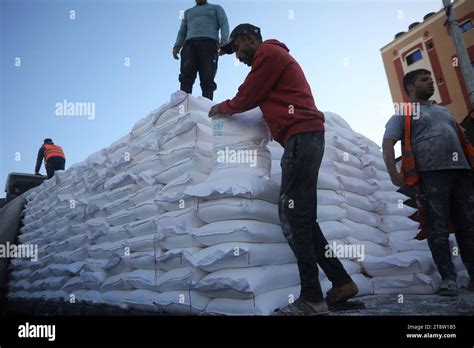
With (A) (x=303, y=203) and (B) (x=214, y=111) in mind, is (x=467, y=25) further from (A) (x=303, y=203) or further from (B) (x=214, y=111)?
(A) (x=303, y=203)

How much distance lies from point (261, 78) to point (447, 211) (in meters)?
1.32

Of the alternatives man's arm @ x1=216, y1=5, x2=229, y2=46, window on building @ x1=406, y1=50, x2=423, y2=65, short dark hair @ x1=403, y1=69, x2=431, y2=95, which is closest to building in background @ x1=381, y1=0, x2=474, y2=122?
window on building @ x1=406, y1=50, x2=423, y2=65

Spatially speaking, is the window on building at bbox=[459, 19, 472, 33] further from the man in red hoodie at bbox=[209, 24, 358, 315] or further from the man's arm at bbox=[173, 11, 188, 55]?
the man in red hoodie at bbox=[209, 24, 358, 315]

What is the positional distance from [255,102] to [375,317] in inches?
42.1

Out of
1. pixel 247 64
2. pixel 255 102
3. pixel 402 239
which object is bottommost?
pixel 402 239

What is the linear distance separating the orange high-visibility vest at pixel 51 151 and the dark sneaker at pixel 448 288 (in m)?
5.22

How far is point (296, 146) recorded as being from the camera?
155cm

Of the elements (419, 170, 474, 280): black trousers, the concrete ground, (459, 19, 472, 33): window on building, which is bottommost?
the concrete ground

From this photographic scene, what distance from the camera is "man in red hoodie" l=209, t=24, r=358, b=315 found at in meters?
1.47

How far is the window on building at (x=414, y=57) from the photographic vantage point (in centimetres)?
1470

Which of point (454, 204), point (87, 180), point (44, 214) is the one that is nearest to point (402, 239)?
point (454, 204)

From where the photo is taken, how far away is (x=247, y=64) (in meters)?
1.80

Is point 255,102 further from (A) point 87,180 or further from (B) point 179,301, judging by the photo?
(A) point 87,180

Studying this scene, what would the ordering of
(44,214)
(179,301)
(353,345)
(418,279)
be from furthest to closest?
1. (44,214)
2. (418,279)
3. (179,301)
4. (353,345)
